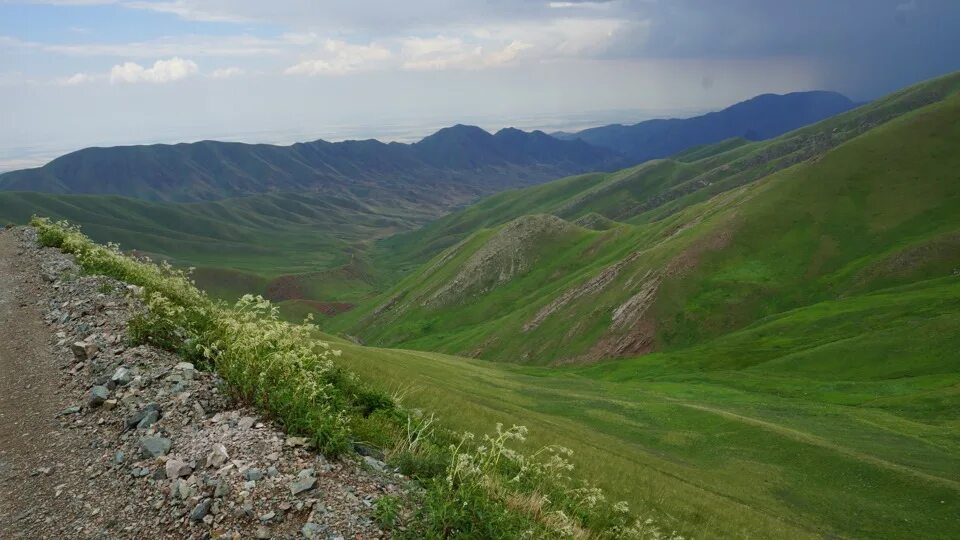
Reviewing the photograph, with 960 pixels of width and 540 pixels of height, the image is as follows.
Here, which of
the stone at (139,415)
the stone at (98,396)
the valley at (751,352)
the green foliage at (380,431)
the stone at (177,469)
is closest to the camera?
the green foliage at (380,431)

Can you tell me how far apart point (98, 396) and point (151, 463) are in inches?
161

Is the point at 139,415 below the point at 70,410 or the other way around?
the other way around

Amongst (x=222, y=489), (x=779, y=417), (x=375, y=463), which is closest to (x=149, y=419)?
(x=222, y=489)

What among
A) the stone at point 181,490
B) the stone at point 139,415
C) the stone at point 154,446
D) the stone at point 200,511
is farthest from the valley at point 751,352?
the stone at point 200,511

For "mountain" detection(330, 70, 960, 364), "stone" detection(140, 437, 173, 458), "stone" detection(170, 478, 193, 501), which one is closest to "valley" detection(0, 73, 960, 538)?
"mountain" detection(330, 70, 960, 364)

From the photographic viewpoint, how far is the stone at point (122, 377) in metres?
14.9

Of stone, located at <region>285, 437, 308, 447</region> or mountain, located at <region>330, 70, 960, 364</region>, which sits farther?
mountain, located at <region>330, 70, 960, 364</region>

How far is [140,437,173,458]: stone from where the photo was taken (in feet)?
39.1

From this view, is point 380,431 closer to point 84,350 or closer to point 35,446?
point 35,446

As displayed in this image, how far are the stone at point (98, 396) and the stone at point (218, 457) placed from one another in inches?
212

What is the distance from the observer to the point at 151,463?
11672mm

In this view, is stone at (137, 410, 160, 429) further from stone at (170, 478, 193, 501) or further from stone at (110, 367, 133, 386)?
stone at (170, 478, 193, 501)

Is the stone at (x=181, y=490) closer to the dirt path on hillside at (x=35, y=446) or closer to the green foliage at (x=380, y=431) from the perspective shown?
the dirt path on hillside at (x=35, y=446)

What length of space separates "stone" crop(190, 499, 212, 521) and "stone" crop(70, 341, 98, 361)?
10.0 m
